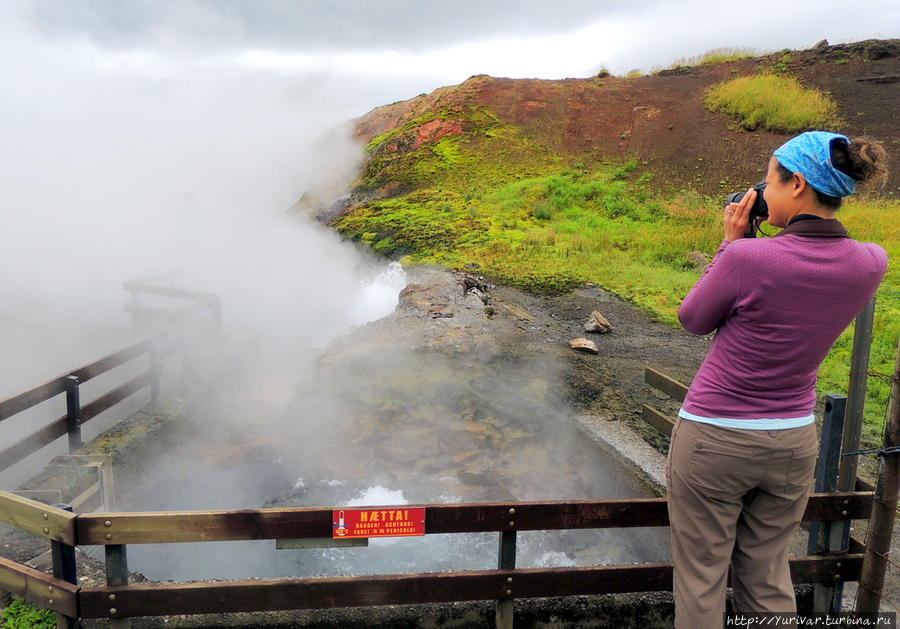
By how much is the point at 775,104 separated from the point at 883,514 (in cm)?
2636

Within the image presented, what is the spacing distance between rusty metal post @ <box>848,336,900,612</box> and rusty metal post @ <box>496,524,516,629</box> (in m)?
1.61

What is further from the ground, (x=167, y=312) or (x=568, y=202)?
(x=568, y=202)

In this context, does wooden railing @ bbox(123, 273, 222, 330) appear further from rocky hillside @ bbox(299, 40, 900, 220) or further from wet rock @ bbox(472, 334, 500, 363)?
rocky hillside @ bbox(299, 40, 900, 220)

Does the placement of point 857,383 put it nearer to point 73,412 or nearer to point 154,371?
point 73,412

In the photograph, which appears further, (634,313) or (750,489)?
(634,313)

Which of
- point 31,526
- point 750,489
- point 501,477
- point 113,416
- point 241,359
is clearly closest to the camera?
point 750,489

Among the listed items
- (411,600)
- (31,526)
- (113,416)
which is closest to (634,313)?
(113,416)

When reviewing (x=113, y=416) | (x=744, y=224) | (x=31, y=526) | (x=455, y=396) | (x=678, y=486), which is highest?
(x=744, y=224)

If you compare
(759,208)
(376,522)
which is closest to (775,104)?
(759,208)

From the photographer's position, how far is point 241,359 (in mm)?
8711

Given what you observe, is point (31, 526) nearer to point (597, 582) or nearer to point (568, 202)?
point (597, 582)

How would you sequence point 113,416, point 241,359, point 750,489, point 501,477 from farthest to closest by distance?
1. point 241,359
2. point 113,416
3. point 501,477
4. point 750,489

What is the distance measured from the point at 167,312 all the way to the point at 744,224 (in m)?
7.99

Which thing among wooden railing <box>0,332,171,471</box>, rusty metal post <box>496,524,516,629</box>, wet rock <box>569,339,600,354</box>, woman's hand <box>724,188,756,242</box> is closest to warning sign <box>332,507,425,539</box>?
rusty metal post <box>496,524,516,629</box>
